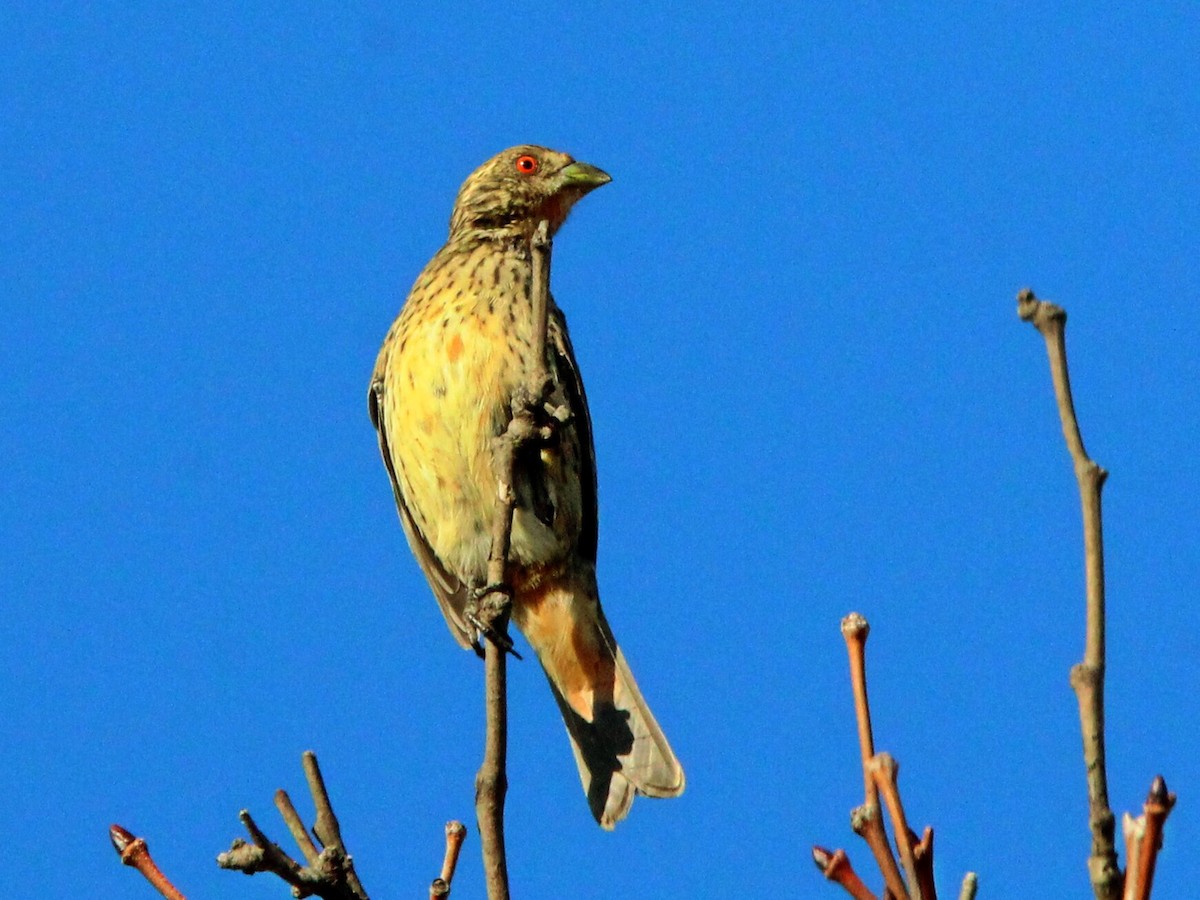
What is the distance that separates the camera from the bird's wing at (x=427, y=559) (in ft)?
21.0

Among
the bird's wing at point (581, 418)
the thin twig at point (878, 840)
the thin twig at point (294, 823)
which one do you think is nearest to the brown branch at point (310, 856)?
the thin twig at point (294, 823)

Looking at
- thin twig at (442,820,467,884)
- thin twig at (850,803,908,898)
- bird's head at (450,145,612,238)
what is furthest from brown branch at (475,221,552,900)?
bird's head at (450,145,612,238)

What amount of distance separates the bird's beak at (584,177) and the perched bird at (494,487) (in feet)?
1.15

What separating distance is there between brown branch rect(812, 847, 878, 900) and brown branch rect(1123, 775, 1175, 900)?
0.26 meters

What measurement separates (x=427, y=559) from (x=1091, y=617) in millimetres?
5034

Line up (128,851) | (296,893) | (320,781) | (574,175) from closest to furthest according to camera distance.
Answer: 1. (128,851)
2. (296,893)
3. (320,781)
4. (574,175)

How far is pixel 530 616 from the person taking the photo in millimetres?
6348

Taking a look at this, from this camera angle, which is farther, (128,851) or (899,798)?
(128,851)

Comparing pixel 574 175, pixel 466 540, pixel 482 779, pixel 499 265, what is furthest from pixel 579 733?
pixel 482 779

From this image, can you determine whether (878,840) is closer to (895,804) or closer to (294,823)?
(895,804)

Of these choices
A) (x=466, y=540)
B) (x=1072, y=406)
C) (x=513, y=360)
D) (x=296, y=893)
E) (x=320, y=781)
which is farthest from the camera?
(x=466, y=540)

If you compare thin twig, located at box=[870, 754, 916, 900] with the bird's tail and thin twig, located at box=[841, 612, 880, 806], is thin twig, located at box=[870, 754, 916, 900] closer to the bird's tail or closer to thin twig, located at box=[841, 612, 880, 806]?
thin twig, located at box=[841, 612, 880, 806]

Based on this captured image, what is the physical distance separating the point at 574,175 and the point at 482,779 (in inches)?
158

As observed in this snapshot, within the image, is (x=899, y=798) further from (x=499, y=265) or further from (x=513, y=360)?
(x=499, y=265)
